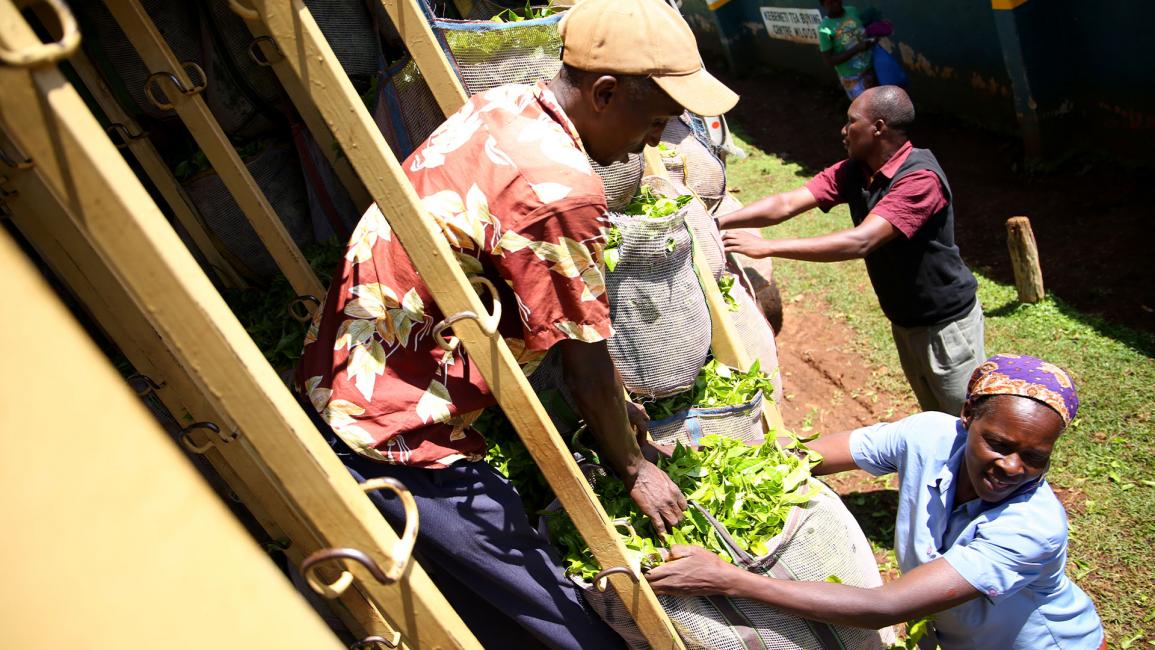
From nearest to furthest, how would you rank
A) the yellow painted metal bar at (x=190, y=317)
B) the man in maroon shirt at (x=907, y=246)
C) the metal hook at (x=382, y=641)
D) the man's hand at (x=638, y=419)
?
the yellow painted metal bar at (x=190, y=317) < the metal hook at (x=382, y=641) < the man's hand at (x=638, y=419) < the man in maroon shirt at (x=907, y=246)

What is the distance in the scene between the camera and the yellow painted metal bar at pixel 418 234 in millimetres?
1520

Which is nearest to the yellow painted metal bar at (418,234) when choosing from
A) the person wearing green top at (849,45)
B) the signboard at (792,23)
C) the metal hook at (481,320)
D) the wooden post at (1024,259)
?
the metal hook at (481,320)

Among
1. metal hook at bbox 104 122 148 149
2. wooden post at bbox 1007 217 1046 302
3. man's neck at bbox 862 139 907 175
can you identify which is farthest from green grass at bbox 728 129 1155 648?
metal hook at bbox 104 122 148 149

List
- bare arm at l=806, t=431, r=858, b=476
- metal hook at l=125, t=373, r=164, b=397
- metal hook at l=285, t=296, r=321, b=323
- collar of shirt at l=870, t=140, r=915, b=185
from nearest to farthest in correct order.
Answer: metal hook at l=125, t=373, r=164, b=397 → bare arm at l=806, t=431, r=858, b=476 → metal hook at l=285, t=296, r=321, b=323 → collar of shirt at l=870, t=140, r=915, b=185

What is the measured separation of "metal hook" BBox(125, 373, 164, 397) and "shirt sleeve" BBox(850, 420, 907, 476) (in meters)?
2.22

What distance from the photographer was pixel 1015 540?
211 centimetres

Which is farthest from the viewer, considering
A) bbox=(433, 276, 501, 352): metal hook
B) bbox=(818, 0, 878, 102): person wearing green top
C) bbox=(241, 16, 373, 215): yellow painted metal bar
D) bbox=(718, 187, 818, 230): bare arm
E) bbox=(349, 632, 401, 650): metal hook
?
bbox=(818, 0, 878, 102): person wearing green top

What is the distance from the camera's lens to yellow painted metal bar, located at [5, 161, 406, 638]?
5.07 feet

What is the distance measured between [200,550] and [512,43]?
2454 mm

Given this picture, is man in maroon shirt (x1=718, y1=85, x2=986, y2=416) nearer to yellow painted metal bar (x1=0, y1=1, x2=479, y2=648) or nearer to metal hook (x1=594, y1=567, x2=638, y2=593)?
metal hook (x1=594, y1=567, x2=638, y2=593)

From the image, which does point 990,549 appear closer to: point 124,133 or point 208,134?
point 208,134

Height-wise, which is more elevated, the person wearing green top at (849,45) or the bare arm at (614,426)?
the bare arm at (614,426)

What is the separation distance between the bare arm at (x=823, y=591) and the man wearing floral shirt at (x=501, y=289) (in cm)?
32

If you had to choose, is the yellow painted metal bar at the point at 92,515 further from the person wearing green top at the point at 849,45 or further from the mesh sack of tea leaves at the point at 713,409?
the person wearing green top at the point at 849,45
